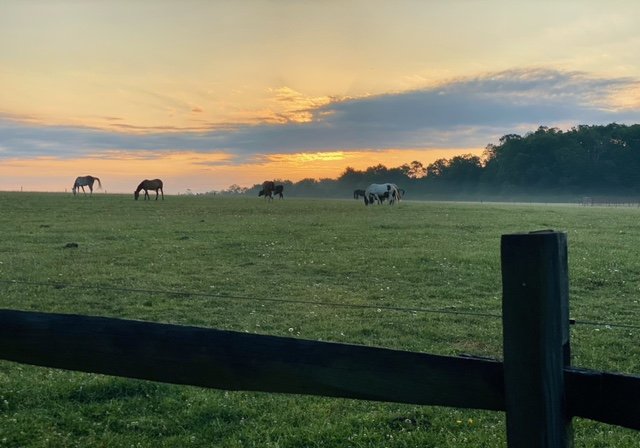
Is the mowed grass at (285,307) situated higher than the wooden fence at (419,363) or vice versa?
the wooden fence at (419,363)

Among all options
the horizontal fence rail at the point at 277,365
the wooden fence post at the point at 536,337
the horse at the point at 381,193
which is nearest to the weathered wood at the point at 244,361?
the horizontal fence rail at the point at 277,365

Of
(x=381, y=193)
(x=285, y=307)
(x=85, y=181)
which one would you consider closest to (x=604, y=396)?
(x=285, y=307)

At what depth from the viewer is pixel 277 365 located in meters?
2.99

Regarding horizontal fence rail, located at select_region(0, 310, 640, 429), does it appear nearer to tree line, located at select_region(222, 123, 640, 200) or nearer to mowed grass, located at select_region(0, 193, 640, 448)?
mowed grass, located at select_region(0, 193, 640, 448)

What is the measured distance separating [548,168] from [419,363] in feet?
519

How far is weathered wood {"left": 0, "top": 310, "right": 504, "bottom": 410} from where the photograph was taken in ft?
9.03

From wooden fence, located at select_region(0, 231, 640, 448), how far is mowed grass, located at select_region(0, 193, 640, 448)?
144 centimetres

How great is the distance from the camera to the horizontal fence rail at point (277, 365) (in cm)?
260

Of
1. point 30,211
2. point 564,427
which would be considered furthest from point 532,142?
point 564,427

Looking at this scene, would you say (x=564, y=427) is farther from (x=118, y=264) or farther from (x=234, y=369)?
(x=118, y=264)

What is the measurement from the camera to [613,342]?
31.4 feet

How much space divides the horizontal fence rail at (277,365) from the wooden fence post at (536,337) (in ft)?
0.30

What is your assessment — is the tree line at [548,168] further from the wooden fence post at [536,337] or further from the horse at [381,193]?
the wooden fence post at [536,337]

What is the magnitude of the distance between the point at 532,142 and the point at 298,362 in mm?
164775
